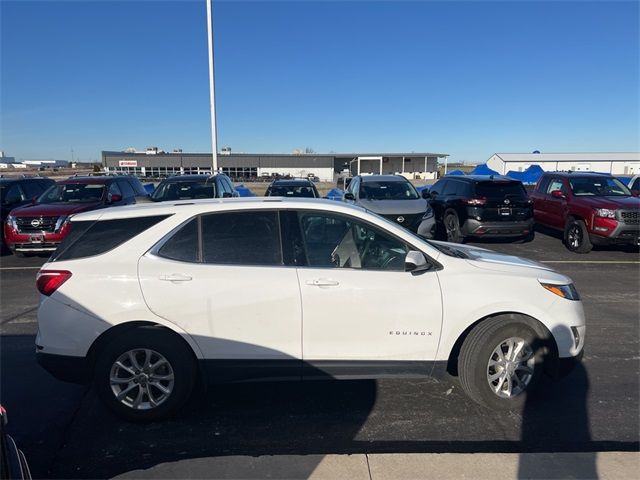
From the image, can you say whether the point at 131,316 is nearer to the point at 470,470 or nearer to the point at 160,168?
the point at 470,470

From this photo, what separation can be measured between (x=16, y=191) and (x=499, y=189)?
12.9m

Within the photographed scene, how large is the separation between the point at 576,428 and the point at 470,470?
1.22 m

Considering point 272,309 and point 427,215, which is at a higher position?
point 427,215

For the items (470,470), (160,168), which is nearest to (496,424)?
(470,470)

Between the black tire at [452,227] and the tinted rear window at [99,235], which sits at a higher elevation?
the tinted rear window at [99,235]

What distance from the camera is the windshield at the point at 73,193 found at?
10758 millimetres

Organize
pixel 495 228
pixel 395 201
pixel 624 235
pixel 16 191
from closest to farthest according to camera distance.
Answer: pixel 624 235, pixel 395 201, pixel 495 228, pixel 16 191

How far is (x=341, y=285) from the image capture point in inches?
134

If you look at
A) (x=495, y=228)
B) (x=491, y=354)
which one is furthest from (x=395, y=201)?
(x=491, y=354)

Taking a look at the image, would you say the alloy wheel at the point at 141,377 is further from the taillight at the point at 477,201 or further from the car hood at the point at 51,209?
the taillight at the point at 477,201

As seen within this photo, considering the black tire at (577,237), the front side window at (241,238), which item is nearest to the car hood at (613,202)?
the black tire at (577,237)

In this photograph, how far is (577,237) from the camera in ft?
36.0

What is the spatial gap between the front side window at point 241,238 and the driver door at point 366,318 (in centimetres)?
27

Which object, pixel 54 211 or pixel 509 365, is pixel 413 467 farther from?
pixel 54 211
